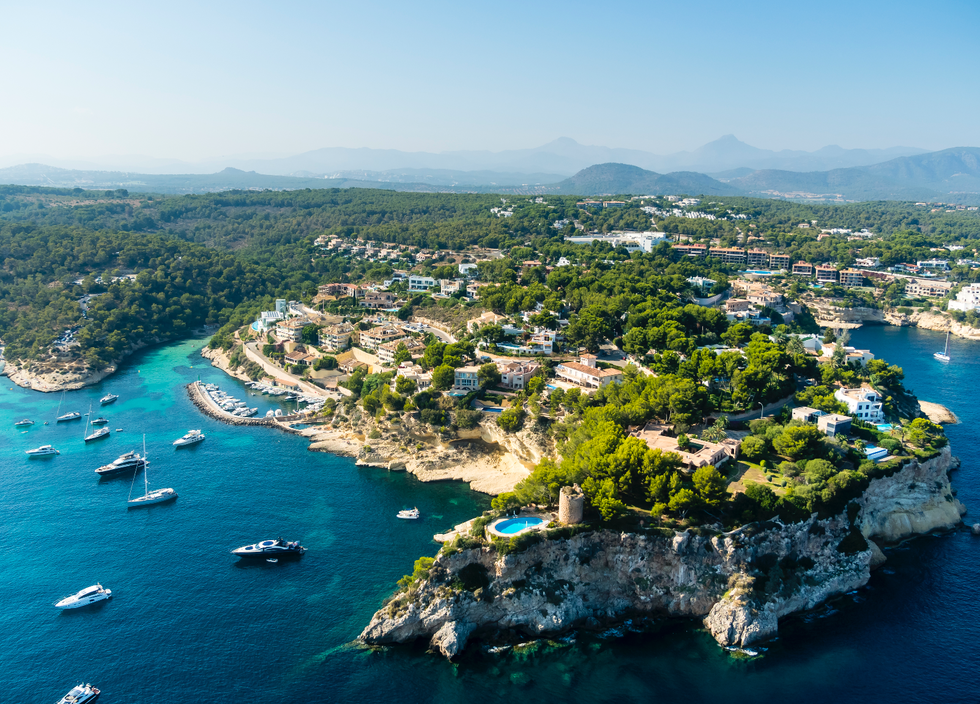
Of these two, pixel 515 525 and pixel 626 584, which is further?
pixel 515 525

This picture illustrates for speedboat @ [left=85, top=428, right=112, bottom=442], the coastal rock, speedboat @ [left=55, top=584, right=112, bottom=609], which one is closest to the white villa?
the coastal rock

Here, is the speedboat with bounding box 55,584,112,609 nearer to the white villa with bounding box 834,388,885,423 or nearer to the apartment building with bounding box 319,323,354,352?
the apartment building with bounding box 319,323,354,352

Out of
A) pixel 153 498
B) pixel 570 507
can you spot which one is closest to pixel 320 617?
→ pixel 570 507

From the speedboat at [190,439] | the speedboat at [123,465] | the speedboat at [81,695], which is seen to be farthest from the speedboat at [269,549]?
the speedboat at [190,439]

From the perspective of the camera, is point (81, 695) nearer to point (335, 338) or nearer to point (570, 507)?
point (570, 507)

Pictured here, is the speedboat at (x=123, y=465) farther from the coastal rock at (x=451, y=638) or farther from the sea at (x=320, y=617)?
the coastal rock at (x=451, y=638)

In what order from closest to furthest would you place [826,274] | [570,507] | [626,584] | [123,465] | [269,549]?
[626,584]
[570,507]
[269,549]
[123,465]
[826,274]
